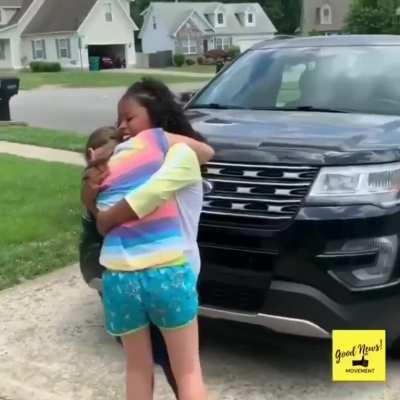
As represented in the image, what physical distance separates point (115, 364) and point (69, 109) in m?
19.0

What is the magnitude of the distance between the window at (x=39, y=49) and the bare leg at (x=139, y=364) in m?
59.7

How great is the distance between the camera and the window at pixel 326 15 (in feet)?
256

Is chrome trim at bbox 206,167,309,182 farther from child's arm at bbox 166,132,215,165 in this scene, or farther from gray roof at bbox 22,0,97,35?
gray roof at bbox 22,0,97,35

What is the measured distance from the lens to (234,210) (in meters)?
3.77

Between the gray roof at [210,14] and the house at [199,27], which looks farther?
the gray roof at [210,14]

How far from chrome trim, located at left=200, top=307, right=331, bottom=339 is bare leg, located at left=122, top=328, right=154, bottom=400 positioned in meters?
0.74

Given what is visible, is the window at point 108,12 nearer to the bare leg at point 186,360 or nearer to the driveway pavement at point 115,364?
the driveway pavement at point 115,364

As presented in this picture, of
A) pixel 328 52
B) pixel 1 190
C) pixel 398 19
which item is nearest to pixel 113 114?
pixel 1 190

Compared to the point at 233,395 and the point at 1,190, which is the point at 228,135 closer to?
the point at 233,395

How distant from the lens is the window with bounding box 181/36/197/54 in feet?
229

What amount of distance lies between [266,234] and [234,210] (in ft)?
0.72

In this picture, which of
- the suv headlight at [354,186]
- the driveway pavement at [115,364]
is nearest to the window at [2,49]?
the driveway pavement at [115,364]

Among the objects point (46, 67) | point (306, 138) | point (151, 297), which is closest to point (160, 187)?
point (151, 297)

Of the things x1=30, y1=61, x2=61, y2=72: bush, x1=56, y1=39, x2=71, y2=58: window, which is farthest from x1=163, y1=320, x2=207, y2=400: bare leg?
x1=56, y1=39, x2=71, y2=58: window
